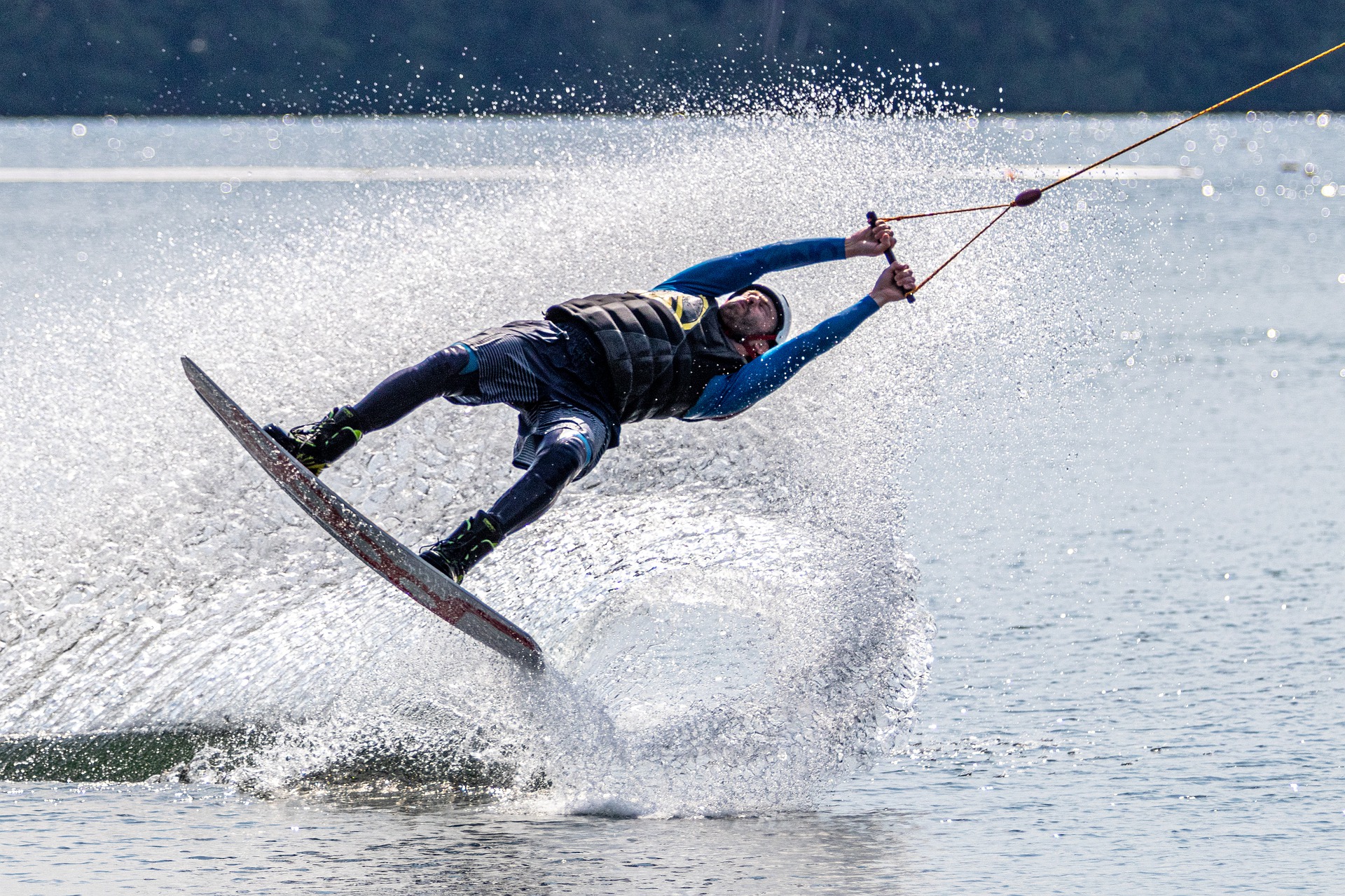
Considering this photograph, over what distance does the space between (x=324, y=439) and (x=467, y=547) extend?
2.07 ft

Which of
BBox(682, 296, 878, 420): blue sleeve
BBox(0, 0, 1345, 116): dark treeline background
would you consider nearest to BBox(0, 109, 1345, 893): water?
BBox(682, 296, 878, 420): blue sleeve

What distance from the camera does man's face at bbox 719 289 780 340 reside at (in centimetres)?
697

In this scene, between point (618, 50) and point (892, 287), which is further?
point (618, 50)

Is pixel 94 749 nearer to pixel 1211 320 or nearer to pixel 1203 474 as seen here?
pixel 1203 474

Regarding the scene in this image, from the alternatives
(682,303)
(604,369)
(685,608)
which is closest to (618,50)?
(685,608)

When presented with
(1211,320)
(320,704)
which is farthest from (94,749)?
(1211,320)

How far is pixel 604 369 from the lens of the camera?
21.7ft

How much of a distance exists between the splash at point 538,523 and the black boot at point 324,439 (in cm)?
91

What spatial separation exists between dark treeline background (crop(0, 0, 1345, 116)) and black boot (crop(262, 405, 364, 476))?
2284 inches

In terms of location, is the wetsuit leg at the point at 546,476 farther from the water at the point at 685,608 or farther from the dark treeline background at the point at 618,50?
the dark treeline background at the point at 618,50

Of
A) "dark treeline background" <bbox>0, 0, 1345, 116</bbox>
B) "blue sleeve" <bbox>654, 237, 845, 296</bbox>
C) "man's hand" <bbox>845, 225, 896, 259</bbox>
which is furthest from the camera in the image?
"dark treeline background" <bbox>0, 0, 1345, 116</bbox>

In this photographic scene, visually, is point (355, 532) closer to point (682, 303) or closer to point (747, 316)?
point (682, 303)

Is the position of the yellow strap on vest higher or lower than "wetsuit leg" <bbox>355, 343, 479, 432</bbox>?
higher

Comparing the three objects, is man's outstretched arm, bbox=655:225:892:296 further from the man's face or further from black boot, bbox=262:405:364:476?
black boot, bbox=262:405:364:476
